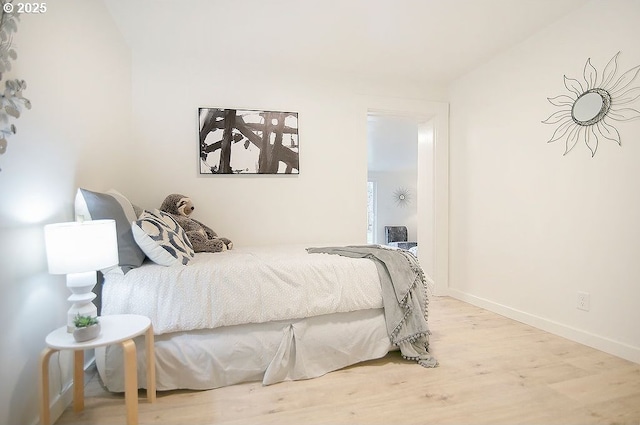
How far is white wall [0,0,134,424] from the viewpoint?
3.98ft

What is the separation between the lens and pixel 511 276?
9.20ft

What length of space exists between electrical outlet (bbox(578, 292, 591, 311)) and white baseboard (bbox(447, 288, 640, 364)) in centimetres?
17

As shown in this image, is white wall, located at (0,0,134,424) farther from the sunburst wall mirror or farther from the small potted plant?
the sunburst wall mirror

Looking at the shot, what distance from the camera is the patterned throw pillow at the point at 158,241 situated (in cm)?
173

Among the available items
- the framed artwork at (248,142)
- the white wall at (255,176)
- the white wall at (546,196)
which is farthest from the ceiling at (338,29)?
the framed artwork at (248,142)

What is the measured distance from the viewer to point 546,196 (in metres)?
2.51

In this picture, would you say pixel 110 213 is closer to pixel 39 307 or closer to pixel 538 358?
pixel 39 307

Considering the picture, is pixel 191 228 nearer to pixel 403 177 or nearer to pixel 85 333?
pixel 85 333

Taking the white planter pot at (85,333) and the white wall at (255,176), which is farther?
the white wall at (255,176)

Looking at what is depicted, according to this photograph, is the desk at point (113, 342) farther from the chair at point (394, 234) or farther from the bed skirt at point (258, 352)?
the chair at point (394, 234)

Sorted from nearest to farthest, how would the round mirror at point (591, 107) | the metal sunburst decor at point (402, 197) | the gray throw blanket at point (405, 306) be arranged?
the gray throw blanket at point (405, 306)
the round mirror at point (591, 107)
the metal sunburst decor at point (402, 197)

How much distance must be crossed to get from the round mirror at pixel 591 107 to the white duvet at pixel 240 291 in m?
1.87

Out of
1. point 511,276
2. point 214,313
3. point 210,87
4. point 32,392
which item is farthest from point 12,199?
point 511,276

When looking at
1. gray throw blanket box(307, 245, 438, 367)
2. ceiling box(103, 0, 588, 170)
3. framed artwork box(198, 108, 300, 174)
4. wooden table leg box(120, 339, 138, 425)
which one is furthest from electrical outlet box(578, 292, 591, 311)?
wooden table leg box(120, 339, 138, 425)
